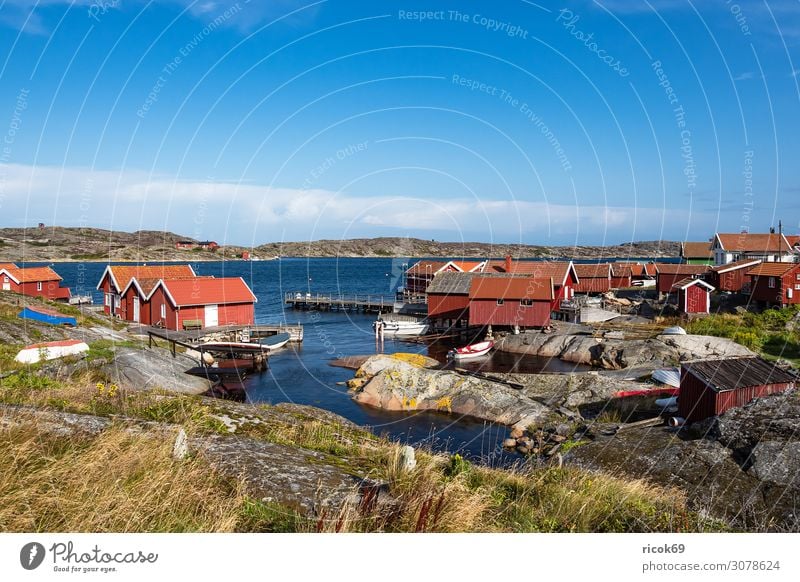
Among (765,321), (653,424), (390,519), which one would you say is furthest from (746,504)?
(765,321)

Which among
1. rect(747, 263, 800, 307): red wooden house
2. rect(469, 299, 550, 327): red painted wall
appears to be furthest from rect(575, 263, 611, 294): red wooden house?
rect(469, 299, 550, 327): red painted wall

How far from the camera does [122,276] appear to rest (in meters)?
47.7

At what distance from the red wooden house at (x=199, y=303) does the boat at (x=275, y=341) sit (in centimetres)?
426

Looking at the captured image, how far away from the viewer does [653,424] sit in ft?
61.0

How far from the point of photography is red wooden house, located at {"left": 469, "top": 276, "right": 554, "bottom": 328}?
1842 inches

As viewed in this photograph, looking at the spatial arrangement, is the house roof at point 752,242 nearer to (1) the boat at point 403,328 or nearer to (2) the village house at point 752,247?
(2) the village house at point 752,247

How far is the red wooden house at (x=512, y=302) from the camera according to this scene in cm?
4678

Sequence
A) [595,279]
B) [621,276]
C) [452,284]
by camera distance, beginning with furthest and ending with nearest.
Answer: [621,276]
[595,279]
[452,284]

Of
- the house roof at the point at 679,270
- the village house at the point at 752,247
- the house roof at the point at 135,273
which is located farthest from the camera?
the village house at the point at 752,247

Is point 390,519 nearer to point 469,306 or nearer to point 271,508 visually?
point 271,508

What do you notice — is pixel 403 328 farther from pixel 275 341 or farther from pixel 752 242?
pixel 752 242

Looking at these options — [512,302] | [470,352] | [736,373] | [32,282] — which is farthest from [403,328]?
[32,282]

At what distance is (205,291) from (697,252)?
256 feet

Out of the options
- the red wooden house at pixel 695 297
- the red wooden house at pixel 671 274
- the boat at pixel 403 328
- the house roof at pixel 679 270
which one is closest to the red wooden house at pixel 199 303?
the boat at pixel 403 328
